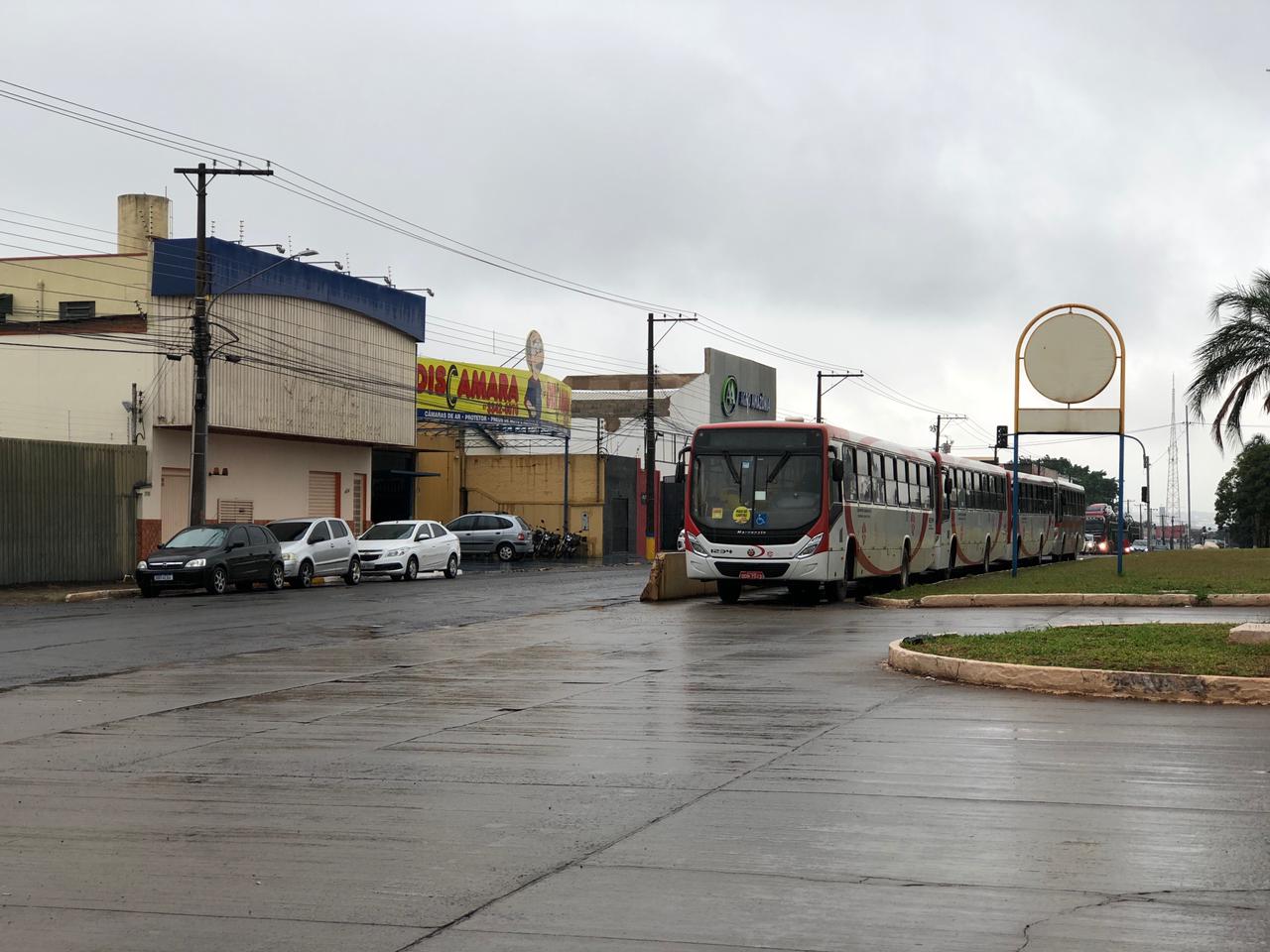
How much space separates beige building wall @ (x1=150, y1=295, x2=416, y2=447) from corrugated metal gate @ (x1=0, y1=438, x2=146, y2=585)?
7.93 ft

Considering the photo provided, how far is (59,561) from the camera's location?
3691 cm

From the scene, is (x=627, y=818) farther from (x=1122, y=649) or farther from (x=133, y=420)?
(x=133, y=420)

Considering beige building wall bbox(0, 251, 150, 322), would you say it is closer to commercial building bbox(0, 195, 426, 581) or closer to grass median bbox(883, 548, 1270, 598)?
commercial building bbox(0, 195, 426, 581)

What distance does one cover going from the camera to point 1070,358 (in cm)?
2981

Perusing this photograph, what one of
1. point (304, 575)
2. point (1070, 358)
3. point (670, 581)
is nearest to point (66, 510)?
point (304, 575)

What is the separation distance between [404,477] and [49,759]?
48.4 m

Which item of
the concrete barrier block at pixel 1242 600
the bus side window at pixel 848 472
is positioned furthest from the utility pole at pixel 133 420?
the concrete barrier block at pixel 1242 600

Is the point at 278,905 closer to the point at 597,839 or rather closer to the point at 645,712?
the point at 597,839

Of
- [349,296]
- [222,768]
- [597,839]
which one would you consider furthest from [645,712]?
[349,296]

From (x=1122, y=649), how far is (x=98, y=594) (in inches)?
950

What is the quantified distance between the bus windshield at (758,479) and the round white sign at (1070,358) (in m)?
5.45

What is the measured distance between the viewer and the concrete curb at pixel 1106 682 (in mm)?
12516

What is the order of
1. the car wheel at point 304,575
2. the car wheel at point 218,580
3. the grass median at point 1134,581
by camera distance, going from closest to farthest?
the grass median at point 1134,581 → the car wheel at point 218,580 → the car wheel at point 304,575

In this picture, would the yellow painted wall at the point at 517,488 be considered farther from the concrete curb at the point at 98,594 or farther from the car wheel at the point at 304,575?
the concrete curb at the point at 98,594
